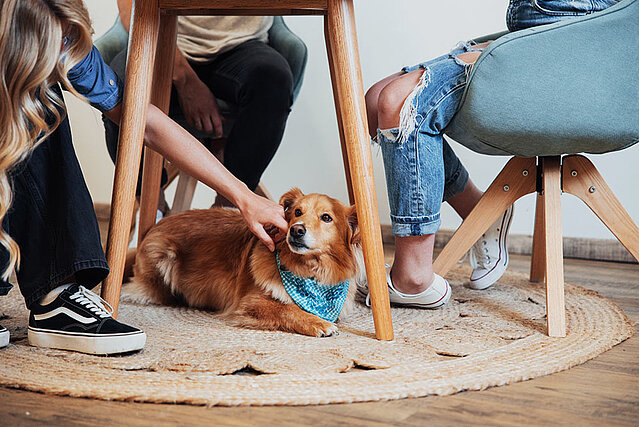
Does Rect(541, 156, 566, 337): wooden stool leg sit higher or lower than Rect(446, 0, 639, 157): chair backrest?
lower

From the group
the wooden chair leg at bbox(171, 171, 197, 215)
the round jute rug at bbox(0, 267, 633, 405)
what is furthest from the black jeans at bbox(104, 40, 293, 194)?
the round jute rug at bbox(0, 267, 633, 405)

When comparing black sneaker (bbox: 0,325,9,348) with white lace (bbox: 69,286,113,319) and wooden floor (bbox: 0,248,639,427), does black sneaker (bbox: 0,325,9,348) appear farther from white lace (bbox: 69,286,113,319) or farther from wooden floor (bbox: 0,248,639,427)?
wooden floor (bbox: 0,248,639,427)

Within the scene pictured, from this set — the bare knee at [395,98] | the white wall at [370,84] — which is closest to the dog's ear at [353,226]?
the bare knee at [395,98]

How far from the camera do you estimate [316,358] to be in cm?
111

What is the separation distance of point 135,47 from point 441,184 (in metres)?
0.70

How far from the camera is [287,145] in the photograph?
3.16m

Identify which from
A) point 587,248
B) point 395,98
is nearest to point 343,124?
point 395,98

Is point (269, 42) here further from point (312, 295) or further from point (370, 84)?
point (312, 295)

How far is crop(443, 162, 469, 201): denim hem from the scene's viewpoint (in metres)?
1.78

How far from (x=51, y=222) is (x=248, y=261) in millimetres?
471

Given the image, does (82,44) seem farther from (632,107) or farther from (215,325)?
(632,107)

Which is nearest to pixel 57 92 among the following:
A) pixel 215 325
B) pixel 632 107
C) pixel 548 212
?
pixel 215 325

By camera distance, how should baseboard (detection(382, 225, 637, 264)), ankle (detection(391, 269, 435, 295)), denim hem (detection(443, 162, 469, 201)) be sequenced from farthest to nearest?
baseboard (detection(382, 225, 637, 264)), denim hem (detection(443, 162, 469, 201)), ankle (detection(391, 269, 435, 295))

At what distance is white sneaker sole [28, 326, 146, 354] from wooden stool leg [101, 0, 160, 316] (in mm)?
120
